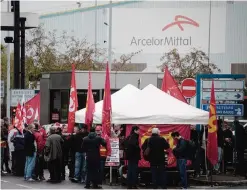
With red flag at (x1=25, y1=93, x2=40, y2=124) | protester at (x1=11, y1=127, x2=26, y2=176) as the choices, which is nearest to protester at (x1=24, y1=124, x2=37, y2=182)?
protester at (x1=11, y1=127, x2=26, y2=176)

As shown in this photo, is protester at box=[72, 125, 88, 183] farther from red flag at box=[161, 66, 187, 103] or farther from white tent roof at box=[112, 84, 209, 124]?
red flag at box=[161, 66, 187, 103]

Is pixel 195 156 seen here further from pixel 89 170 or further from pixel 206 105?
pixel 89 170

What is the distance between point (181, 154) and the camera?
21281mm

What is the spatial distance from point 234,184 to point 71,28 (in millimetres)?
62610

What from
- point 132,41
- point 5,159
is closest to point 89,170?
point 5,159

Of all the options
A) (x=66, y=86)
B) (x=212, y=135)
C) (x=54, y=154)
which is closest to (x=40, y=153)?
(x=54, y=154)

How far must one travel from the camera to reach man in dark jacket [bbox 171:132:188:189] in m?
21.2

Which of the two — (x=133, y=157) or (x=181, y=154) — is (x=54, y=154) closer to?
(x=133, y=157)

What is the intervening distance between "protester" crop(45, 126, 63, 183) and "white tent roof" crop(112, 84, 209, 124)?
5.73ft

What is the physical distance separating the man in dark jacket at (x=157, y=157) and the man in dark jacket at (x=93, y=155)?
1.32 meters

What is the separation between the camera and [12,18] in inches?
1257

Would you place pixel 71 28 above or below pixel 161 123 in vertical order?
above

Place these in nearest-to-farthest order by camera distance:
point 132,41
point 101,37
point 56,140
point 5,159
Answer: point 56,140 < point 5,159 < point 101,37 < point 132,41

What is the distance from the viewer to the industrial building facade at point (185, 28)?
271ft
